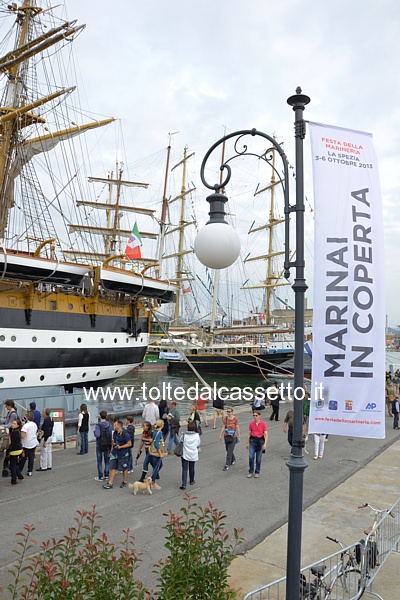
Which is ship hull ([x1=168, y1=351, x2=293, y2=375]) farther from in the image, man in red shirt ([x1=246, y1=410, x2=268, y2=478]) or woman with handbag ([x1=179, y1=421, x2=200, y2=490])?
woman with handbag ([x1=179, y1=421, x2=200, y2=490])

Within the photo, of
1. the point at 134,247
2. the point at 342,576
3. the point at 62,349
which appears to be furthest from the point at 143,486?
the point at 134,247

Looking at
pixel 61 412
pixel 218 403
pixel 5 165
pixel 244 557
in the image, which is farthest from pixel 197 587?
pixel 5 165

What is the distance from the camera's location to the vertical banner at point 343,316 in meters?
4.39

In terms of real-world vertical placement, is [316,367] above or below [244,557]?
above

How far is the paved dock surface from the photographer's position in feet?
20.2

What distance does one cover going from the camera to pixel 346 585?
5.05m

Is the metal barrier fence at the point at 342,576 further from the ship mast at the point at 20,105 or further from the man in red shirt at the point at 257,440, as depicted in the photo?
the ship mast at the point at 20,105

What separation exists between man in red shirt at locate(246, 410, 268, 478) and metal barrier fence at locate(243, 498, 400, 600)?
12.8ft

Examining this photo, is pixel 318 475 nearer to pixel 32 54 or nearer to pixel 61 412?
pixel 61 412

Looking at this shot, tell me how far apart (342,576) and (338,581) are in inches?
6.5

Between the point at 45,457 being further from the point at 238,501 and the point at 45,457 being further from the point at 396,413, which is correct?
the point at 396,413

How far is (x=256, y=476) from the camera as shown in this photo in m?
9.82

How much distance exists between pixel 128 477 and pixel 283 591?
17.3 ft

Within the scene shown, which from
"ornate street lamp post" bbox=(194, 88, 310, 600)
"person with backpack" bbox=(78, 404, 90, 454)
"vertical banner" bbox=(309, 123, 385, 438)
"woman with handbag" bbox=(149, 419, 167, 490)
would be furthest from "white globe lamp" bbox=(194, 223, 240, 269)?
"person with backpack" bbox=(78, 404, 90, 454)
